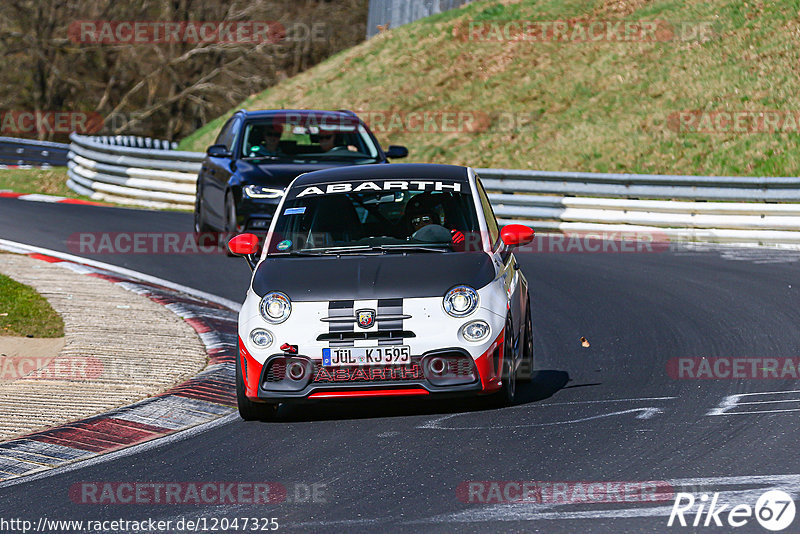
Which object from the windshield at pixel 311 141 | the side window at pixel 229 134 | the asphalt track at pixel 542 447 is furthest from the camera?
the side window at pixel 229 134

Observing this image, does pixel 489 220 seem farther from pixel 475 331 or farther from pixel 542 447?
pixel 542 447

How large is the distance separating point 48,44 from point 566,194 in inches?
1145

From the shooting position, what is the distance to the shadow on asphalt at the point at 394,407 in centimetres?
815

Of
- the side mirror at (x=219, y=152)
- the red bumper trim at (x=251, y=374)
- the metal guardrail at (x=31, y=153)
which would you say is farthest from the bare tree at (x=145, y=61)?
the red bumper trim at (x=251, y=374)

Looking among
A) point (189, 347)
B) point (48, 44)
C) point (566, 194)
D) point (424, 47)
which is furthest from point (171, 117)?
point (189, 347)

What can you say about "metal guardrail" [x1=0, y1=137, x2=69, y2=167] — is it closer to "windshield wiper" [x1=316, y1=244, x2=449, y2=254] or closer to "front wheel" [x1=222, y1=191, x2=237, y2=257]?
"front wheel" [x1=222, y1=191, x2=237, y2=257]

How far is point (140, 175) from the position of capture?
2403cm

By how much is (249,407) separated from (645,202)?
41.1 ft

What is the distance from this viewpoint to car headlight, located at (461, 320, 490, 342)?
7.71 m

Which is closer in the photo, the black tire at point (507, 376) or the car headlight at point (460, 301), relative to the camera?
the car headlight at point (460, 301)

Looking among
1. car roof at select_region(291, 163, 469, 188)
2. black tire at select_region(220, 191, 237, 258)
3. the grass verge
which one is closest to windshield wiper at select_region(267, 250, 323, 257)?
car roof at select_region(291, 163, 469, 188)

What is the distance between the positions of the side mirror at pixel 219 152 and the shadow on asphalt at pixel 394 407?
303 inches

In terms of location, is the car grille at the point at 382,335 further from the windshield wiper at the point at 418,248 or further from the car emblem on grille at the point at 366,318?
the windshield wiper at the point at 418,248

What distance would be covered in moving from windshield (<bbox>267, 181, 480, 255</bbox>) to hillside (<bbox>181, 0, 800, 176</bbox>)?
14867 mm
